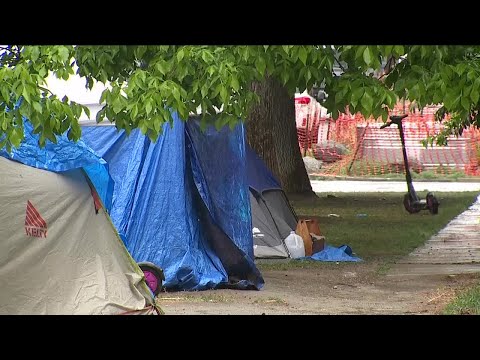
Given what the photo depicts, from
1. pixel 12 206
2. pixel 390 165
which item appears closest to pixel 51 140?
pixel 12 206


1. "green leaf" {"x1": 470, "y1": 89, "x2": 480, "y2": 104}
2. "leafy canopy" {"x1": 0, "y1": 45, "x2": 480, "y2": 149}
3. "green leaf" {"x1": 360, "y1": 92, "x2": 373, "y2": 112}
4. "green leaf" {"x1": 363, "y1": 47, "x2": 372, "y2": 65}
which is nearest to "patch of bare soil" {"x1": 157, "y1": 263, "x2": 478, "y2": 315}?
"leafy canopy" {"x1": 0, "y1": 45, "x2": 480, "y2": 149}

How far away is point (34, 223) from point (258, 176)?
595 centimetres

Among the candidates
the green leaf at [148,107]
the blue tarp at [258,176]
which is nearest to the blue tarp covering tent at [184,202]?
the blue tarp at [258,176]

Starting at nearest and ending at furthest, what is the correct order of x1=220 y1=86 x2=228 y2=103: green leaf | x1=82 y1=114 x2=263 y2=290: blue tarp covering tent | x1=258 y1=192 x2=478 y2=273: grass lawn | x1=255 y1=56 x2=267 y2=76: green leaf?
x1=255 y1=56 x2=267 y2=76: green leaf < x1=220 y1=86 x2=228 y2=103: green leaf < x1=82 y1=114 x2=263 y2=290: blue tarp covering tent < x1=258 y1=192 x2=478 y2=273: grass lawn

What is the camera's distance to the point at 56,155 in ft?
28.7

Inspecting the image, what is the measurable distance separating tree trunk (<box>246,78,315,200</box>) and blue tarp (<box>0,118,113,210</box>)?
10531mm

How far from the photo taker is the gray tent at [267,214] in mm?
13438

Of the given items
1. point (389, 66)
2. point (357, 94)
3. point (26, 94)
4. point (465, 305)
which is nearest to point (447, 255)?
point (465, 305)

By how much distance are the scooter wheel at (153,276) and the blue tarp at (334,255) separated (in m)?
3.62

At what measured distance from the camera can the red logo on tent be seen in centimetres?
839

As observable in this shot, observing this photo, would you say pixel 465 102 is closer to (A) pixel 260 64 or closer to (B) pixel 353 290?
(A) pixel 260 64

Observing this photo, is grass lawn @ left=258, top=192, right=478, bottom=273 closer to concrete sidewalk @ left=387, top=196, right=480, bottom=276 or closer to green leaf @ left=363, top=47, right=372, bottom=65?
concrete sidewalk @ left=387, top=196, right=480, bottom=276

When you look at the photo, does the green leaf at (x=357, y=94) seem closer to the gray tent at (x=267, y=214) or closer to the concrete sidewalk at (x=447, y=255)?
the concrete sidewalk at (x=447, y=255)
